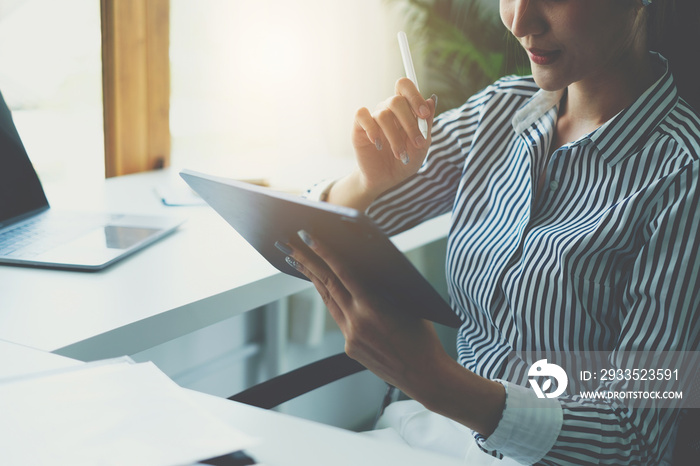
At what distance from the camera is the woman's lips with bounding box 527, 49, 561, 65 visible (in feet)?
2.72

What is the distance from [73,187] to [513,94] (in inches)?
36.1

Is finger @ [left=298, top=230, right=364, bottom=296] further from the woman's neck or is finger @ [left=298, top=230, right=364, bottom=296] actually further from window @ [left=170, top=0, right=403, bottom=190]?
window @ [left=170, top=0, right=403, bottom=190]

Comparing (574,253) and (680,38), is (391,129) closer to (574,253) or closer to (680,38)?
(574,253)

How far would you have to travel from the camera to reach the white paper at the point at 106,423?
0.43 meters

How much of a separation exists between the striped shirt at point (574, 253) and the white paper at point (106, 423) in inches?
15.1

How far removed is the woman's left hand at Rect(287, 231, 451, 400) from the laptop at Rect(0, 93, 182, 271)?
1.19 ft

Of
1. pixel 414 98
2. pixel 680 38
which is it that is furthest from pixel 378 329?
pixel 680 38

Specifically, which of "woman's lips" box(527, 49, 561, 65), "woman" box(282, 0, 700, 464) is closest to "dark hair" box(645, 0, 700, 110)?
"woman" box(282, 0, 700, 464)

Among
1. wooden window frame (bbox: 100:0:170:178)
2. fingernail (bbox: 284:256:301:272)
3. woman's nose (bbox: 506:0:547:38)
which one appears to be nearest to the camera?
fingernail (bbox: 284:256:301:272)

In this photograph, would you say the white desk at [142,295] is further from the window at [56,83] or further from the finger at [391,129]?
the window at [56,83]

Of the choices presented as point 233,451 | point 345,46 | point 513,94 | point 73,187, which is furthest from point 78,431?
point 345,46

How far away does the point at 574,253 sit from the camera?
0.78 meters

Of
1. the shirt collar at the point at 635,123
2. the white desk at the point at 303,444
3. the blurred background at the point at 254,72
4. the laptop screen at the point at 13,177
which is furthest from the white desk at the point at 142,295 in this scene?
the blurred background at the point at 254,72

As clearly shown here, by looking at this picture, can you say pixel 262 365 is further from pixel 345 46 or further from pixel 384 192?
pixel 345 46
